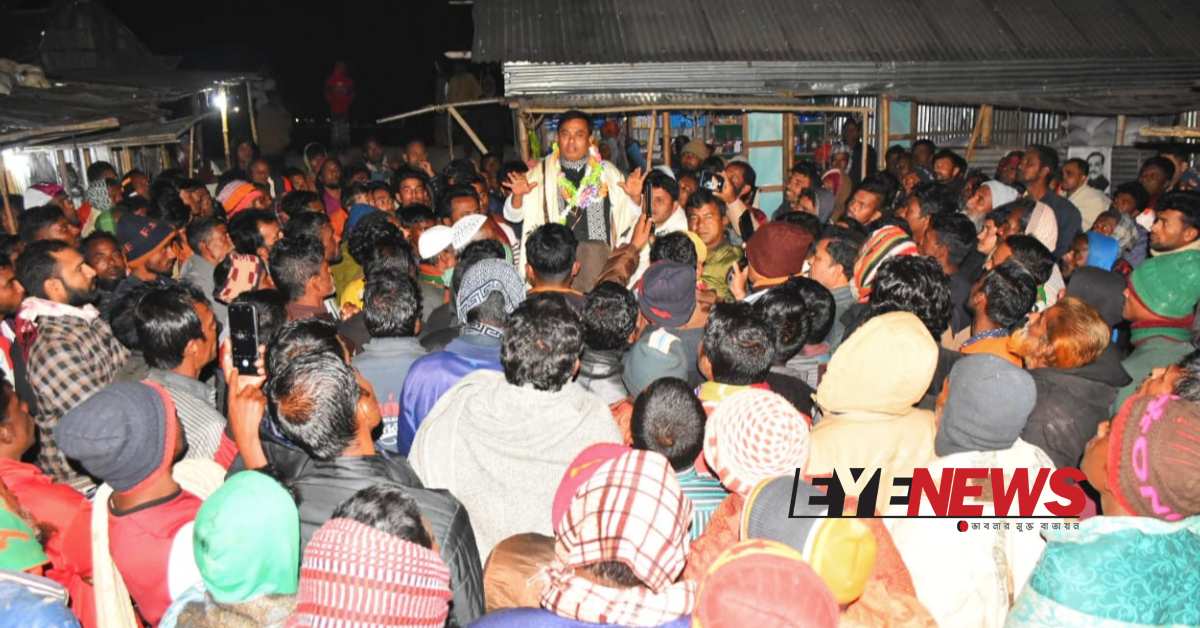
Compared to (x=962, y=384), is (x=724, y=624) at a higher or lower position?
lower

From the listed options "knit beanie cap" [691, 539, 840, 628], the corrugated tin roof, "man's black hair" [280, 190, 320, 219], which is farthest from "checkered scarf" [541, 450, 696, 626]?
the corrugated tin roof

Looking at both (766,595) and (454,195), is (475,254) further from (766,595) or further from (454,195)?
(766,595)

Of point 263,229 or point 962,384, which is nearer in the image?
point 962,384

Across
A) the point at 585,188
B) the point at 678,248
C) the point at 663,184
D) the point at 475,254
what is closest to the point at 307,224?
the point at 475,254

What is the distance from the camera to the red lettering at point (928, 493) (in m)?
2.68

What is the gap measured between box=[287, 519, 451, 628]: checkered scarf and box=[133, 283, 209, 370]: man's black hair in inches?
82.1

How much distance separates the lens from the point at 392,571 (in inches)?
75.7

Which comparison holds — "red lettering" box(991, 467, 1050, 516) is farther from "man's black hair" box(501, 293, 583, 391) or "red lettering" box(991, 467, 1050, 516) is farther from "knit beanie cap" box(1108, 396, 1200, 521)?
"man's black hair" box(501, 293, 583, 391)

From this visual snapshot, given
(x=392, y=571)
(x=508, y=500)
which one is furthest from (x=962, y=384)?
(x=392, y=571)

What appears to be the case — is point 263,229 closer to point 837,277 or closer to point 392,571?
point 837,277

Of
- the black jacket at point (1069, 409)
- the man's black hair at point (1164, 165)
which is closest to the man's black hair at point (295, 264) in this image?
the black jacket at point (1069, 409)

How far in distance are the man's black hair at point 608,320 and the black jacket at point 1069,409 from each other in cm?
172

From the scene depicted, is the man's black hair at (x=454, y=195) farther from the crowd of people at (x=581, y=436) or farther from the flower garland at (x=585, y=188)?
the crowd of people at (x=581, y=436)

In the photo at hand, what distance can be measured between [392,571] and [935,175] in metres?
8.73
